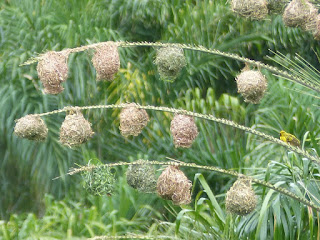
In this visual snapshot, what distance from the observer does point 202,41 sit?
15.3 ft

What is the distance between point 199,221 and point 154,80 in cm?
154

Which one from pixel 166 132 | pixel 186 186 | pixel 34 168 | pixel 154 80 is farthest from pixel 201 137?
pixel 186 186

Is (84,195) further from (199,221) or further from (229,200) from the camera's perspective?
(229,200)

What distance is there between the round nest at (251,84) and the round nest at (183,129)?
22 centimetres

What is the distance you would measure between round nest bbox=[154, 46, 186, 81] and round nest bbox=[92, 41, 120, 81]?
176 millimetres

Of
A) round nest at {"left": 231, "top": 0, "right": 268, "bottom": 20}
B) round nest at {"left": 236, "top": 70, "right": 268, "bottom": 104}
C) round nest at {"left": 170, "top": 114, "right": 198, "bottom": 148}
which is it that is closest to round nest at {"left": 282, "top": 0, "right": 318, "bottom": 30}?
round nest at {"left": 231, "top": 0, "right": 268, "bottom": 20}

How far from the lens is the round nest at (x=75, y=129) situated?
254 centimetres

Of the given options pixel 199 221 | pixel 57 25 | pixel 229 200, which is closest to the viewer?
pixel 229 200

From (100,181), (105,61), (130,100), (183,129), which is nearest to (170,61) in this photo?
(105,61)

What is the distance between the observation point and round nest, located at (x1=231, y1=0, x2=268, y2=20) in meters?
2.76

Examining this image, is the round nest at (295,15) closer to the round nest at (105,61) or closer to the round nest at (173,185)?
the round nest at (105,61)

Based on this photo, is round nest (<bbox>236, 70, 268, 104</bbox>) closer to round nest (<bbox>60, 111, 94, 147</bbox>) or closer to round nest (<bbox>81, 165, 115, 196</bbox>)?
round nest (<bbox>60, 111, 94, 147</bbox>)

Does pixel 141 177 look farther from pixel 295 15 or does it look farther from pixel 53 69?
pixel 295 15

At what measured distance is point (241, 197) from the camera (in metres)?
2.30
